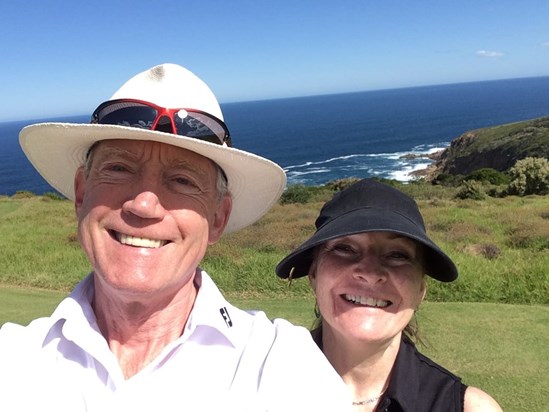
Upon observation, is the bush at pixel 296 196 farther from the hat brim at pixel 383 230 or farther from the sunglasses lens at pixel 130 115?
the sunglasses lens at pixel 130 115

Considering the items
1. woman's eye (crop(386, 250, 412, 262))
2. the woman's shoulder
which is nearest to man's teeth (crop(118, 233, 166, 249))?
woman's eye (crop(386, 250, 412, 262))

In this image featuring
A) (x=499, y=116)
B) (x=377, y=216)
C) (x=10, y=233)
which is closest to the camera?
(x=377, y=216)

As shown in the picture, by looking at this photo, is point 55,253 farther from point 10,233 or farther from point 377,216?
point 377,216

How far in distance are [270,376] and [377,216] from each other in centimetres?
85

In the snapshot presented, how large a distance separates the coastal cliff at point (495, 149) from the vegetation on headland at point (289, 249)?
3654 cm

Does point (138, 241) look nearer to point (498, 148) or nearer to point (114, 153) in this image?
point (114, 153)

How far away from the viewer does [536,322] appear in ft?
16.5

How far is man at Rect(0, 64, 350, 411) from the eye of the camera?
1.67 meters

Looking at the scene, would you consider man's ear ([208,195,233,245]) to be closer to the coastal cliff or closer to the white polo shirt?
the white polo shirt

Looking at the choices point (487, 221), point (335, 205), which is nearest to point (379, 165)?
point (487, 221)

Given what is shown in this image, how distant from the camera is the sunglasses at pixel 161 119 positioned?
5.90 ft

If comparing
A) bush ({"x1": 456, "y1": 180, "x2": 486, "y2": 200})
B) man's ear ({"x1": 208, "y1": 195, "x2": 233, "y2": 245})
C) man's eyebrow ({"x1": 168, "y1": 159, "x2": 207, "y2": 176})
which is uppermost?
man's eyebrow ({"x1": 168, "y1": 159, "x2": 207, "y2": 176})

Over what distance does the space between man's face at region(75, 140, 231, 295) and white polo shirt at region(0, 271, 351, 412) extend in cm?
21

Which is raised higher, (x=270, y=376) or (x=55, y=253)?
(x=270, y=376)
